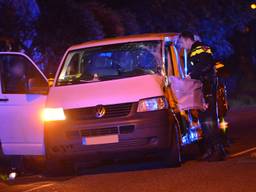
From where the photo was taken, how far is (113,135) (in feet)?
31.8

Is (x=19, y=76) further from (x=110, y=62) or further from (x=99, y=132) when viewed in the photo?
(x=99, y=132)

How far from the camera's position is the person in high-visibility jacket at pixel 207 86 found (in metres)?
10.9

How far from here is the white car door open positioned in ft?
34.3

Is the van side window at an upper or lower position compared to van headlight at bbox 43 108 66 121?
upper

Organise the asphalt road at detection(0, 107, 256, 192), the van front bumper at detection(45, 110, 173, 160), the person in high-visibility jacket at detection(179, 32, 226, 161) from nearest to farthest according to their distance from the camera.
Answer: the asphalt road at detection(0, 107, 256, 192) → the van front bumper at detection(45, 110, 173, 160) → the person in high-visibility jacket at detection(179, 32, 226, 161)

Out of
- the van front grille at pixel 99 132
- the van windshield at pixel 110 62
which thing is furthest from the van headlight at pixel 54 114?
the van windshield at pixel 110 62

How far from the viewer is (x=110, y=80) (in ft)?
33.8

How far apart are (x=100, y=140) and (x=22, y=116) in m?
1.37

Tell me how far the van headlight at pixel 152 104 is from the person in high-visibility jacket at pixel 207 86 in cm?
135

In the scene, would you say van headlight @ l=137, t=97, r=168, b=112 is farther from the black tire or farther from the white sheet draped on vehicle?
the white sheet draped on vehicle

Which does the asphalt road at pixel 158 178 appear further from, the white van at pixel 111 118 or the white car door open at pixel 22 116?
the white car door open at pixel 22 116

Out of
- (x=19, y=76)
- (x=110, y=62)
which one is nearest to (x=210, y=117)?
(x=110, y=62)

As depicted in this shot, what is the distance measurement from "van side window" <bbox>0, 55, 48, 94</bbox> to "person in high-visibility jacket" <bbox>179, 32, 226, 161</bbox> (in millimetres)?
2264

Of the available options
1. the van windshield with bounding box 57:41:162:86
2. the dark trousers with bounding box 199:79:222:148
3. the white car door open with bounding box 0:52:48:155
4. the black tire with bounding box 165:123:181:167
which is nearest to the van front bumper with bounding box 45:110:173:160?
the black tire with bounding box 165:123:181:167
